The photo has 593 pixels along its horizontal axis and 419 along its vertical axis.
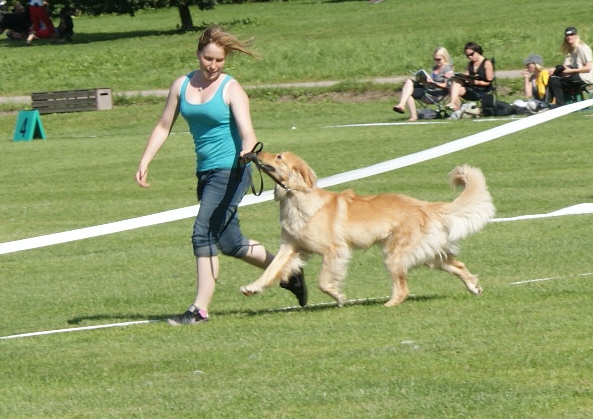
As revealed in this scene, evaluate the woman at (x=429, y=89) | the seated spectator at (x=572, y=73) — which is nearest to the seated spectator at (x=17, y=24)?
the woman at (x=429, y=89)

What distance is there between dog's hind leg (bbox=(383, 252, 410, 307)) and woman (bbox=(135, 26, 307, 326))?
62 cm

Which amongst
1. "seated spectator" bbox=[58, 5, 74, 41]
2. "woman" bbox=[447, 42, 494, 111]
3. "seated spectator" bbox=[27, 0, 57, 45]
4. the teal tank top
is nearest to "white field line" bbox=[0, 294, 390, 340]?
the teal tank top

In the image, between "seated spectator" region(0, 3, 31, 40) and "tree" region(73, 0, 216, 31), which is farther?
"seated spectator" region(0, 3, 31, 40)

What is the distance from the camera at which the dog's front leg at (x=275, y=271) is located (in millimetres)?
8242

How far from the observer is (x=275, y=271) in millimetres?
8273

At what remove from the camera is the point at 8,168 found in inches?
781

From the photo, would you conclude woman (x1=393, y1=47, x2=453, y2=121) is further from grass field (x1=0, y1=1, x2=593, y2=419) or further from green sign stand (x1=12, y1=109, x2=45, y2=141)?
green sign stand (x1=12, y1=109, x2=45, y2=141)

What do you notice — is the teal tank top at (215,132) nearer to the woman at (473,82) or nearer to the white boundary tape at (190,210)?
the white boundary tape at (190,210)

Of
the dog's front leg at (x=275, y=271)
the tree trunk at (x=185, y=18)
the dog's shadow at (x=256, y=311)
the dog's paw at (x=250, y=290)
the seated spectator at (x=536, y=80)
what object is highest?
the dog's front leg at (x=275, y=271)

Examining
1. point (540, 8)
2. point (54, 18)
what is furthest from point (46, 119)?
point (54, 18)

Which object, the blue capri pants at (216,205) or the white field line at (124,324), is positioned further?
the white field line at (124,324)

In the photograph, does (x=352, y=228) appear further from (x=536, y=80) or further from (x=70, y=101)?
(x=70, y=101)

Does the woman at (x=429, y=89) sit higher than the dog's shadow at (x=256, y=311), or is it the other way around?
the dog's shadow at (x=256, y=311)

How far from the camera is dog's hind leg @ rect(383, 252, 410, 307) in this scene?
8.34 metres
